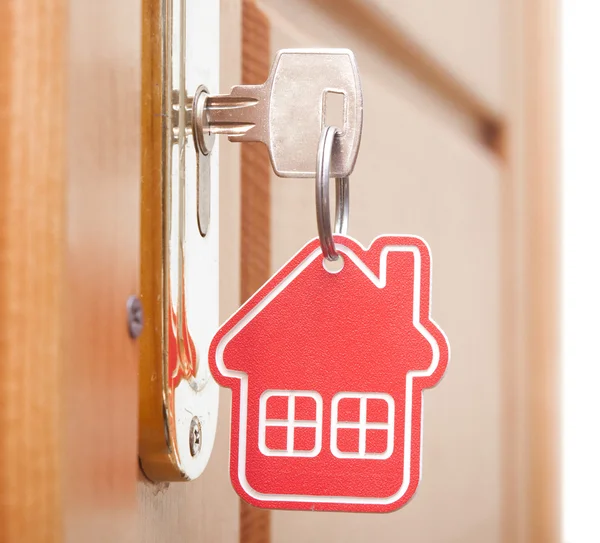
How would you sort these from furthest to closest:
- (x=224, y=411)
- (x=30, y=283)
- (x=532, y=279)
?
(x=532, y=279)
(x=224, y=411)
(x=30, y=283)

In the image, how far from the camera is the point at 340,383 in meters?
0.24

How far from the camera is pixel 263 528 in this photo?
414 millimetres

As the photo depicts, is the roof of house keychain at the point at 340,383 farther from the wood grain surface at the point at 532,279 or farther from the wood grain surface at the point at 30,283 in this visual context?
the wood grain surface at the point at 532,279

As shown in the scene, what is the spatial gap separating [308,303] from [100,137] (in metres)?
0.08

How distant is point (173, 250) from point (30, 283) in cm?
9

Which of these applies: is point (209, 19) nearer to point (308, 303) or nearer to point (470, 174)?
point (308, 303)

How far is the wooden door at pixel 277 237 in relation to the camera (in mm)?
171

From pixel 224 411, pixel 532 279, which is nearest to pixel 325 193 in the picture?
pixel 224 411

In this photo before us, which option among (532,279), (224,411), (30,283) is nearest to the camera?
(30,283)

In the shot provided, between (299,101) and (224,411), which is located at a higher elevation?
(299,101)

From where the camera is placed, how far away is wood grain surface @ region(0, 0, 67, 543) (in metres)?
0.17

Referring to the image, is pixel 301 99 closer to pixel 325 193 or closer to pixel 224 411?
pixel 325 193

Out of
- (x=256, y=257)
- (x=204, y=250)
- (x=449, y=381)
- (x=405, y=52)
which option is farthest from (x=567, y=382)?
(x=204, y=250)

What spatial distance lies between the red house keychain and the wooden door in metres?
0.04
